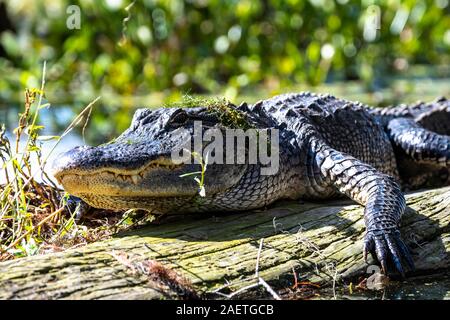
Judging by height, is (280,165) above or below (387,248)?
above

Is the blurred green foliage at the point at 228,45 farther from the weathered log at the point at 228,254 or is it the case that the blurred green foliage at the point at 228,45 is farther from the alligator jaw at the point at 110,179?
the alligator jaw at the point at 110,179

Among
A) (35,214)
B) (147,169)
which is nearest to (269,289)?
(147,169)

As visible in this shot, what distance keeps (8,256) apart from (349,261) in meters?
1.87

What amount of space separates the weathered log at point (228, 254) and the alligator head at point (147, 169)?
195mm

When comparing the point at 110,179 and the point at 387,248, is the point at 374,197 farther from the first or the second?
the point at 110,179

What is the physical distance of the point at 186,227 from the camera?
4.01 m

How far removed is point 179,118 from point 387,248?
1418 mm

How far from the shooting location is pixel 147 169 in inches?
151

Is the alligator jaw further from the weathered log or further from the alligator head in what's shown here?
the weathered log

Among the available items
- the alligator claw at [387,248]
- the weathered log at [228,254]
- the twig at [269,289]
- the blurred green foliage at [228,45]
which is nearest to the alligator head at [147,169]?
the weathered log at [228,254]

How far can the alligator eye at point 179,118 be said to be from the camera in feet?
13.5

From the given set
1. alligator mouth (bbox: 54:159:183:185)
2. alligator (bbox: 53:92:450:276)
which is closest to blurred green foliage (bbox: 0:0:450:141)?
alligator (bbox: 53:92:450:276)
